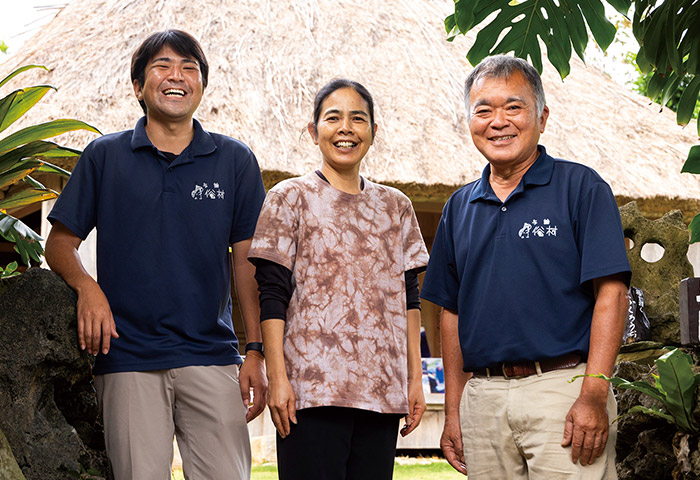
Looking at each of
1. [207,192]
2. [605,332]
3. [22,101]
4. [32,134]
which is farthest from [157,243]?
[605,332]

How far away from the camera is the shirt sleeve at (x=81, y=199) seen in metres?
2.63

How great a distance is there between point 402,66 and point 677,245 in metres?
4.71

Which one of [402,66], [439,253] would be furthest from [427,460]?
[439,253]

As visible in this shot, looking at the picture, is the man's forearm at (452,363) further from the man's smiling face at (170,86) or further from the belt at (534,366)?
the man's smiling face at (170,86)

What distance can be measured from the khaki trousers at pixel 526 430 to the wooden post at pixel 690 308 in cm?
73

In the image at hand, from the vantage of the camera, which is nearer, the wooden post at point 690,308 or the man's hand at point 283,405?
the man's hand at point 283,405

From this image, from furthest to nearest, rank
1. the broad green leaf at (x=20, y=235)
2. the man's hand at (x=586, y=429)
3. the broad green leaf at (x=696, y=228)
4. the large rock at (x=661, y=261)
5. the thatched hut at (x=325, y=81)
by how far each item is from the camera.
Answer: the thatched hut at (x=325, y=81) → the large rock at (x=661, y=261) → the broad green leaf at (x=20, y=235) → the broad green leaf at (x=696, y=228) → the man's hand at (x=586, y=429)

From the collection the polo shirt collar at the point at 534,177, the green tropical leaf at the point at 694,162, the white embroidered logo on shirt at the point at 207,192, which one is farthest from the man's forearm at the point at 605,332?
the white embroidered logo on shirt at the point at 207,192

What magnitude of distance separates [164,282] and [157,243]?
0.43 feet

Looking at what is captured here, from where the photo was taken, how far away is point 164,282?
8.50ft

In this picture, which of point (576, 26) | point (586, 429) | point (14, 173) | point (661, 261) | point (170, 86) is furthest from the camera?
point (661, 261)

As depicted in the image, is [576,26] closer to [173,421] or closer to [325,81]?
[173,421]

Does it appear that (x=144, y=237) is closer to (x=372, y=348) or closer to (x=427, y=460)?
(x=372, y=348)

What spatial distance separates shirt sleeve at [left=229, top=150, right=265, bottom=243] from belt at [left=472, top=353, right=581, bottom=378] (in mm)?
957
